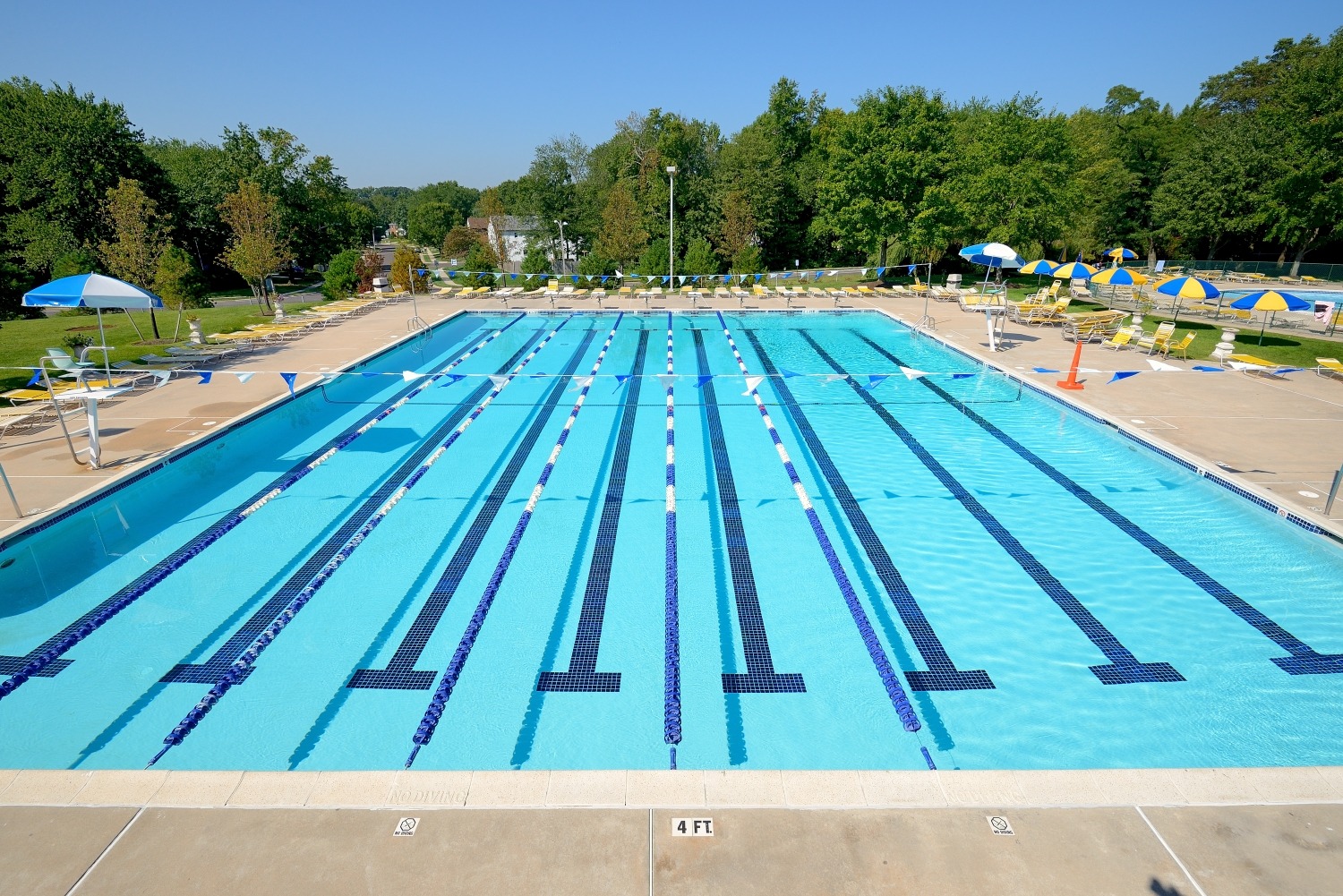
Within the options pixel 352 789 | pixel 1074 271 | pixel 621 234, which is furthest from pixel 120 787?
pixel 621 234

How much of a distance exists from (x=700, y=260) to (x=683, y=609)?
22638mm

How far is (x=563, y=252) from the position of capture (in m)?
45.3

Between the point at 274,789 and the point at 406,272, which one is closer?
the point at 274,789

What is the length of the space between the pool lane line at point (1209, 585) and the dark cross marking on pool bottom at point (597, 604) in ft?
17.6

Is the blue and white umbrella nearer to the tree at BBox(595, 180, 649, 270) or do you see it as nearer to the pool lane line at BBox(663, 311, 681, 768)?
the pool lane line at BBox(663, 311, 681, 768)

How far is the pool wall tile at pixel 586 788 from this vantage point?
11.0ft

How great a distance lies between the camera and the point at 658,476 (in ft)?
28.2

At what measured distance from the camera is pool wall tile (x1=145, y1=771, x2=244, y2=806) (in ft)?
11.1

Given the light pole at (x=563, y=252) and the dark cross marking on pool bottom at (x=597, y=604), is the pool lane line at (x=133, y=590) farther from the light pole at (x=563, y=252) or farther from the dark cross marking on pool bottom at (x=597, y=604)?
the light pole at (x=563, y=252)

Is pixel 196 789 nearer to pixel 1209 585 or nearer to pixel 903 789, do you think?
→ pixel 903 789

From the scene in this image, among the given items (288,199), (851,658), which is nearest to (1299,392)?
(851,658)

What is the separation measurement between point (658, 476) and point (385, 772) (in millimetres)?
5428

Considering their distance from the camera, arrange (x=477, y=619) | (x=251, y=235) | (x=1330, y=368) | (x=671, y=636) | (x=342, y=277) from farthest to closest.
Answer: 1. (x=342, y=277)
2. (x=251, y=235)
3. (x=1330, y=368)
4. (x=477, y=619)
5. (x=671, y=636)

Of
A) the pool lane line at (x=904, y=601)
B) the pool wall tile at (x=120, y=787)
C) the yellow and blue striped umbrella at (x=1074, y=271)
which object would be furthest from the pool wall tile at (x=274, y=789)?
the yellow and blue striped umbrella at (x=1074, y=271)
